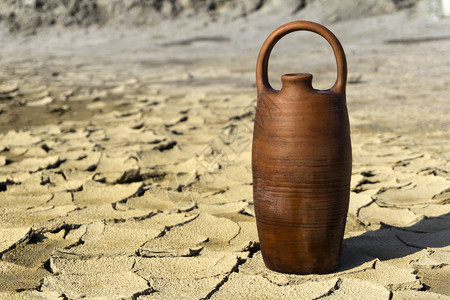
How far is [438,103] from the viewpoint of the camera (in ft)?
15.8

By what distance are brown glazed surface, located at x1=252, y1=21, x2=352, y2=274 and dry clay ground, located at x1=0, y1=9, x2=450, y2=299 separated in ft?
0.41

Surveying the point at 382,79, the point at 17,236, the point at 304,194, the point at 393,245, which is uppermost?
the point at 304,194

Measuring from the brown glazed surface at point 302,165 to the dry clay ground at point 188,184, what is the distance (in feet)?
0.41

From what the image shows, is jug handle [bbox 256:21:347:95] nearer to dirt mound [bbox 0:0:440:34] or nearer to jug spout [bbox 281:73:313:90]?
jug spout [bbox 281:73:313:90]

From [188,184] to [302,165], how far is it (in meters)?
1.36

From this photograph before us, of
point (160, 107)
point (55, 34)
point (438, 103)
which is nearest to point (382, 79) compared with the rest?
point (438, 103)

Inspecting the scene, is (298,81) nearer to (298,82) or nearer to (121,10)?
(298,82)

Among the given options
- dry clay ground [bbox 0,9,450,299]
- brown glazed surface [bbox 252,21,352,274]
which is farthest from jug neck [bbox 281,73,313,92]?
dry clay ground [bbox 0,9,450,299]

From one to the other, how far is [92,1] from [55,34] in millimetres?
1224

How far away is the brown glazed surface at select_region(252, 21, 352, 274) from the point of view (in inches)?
76.6

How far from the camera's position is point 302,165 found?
6.38ft

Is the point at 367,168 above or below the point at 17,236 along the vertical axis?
below

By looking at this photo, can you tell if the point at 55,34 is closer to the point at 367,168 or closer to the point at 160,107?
the point at 160,107

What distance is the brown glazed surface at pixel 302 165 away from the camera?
6.38 feet
